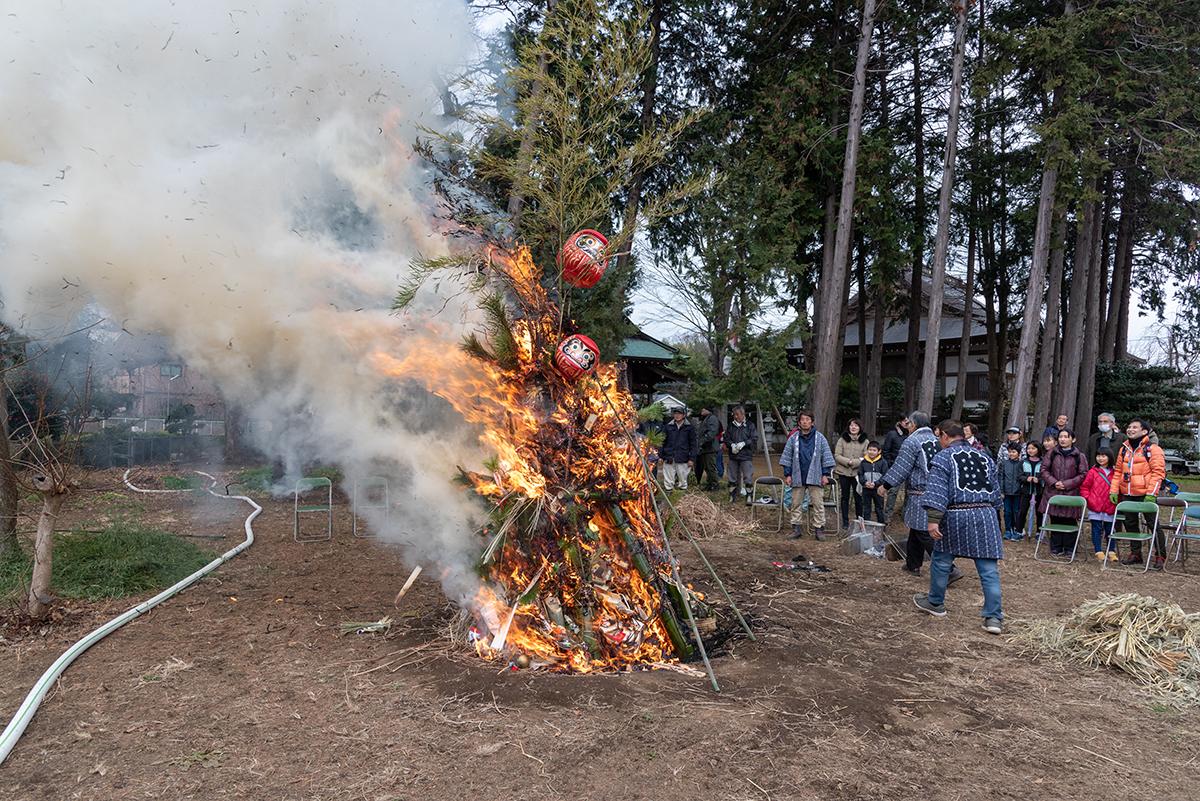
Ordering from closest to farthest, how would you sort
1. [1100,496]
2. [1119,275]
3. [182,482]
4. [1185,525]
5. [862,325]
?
[1185,525] < [1100,496] < [182,482] < [1119,275] < [862,325]

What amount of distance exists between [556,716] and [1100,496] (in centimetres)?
811

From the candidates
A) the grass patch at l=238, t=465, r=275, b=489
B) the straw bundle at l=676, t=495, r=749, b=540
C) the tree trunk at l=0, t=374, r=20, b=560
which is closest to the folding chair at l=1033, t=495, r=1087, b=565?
the straw bundle at l=676, t=495, r=749, b=540

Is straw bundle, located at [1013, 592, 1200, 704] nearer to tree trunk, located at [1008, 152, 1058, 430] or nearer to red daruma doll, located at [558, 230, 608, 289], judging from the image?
red daruma doll, located at [558, 230, 608, 289]

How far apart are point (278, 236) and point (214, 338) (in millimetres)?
1234

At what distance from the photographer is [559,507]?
16.2 ft

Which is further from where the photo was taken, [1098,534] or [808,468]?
[808,468]

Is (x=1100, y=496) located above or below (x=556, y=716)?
above

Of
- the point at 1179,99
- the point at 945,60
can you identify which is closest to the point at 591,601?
the point at 1179,99

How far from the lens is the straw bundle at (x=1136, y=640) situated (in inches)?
180

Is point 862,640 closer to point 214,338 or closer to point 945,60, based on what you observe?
point 214,338

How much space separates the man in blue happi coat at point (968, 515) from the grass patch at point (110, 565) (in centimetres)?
718

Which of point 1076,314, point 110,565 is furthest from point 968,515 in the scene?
point 1076,314

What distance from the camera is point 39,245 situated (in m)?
5.07

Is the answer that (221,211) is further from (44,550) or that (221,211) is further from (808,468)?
(808,468)
